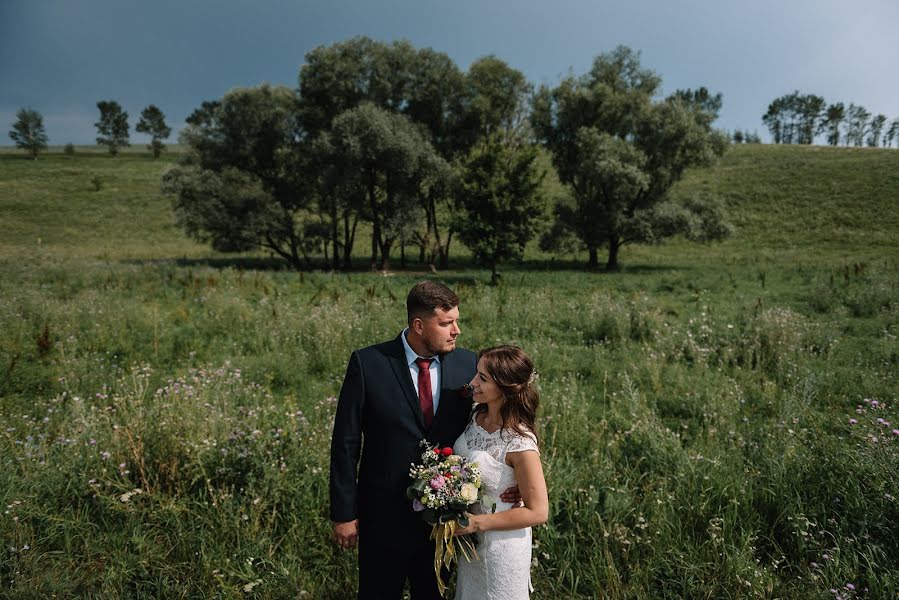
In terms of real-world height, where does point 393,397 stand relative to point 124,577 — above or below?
above

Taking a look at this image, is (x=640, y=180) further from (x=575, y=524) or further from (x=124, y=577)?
(x=124, y=577)

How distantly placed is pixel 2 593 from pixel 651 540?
4.83 metres

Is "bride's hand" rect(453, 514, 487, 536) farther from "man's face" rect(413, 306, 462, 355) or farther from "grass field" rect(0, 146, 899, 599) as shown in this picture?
"grass field" rect(0, 146, 899, 599)

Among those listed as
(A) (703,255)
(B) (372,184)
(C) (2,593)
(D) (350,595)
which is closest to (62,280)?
(B) (372,184)

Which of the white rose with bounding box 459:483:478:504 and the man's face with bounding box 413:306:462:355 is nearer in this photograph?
the white rose with bounding box 459:483:478:504

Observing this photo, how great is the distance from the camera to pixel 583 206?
31.5 metres

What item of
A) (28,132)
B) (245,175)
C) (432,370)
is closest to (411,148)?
(245,175)

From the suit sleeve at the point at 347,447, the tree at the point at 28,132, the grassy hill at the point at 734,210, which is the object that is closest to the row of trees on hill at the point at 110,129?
the tree at the point at 28,132

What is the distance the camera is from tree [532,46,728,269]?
28.5 m

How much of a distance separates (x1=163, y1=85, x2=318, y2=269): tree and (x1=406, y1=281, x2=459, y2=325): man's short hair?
27942 millimetres

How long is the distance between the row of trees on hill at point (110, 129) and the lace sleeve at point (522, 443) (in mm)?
114390

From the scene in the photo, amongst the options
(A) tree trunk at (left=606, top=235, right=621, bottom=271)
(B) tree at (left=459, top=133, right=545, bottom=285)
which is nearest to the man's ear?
(B) tree at (left=459, top=133, right=545, bottom=285)

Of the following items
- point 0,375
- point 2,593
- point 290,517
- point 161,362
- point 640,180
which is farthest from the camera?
point 640,180

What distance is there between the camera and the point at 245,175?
94.2 feet
